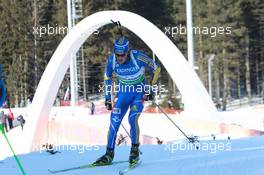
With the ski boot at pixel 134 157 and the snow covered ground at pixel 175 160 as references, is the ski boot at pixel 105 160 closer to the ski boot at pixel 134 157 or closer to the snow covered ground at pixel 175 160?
the snow covered ground at pixel 175 160

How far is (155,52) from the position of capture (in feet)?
53.5

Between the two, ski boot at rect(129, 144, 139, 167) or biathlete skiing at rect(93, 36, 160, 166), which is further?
biathlete skiing at rect(93, 36, 160, 166)

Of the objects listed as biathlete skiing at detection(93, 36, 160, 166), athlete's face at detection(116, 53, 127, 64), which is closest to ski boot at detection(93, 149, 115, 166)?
biathlete skiing at detection(93, 36, 160, 166)

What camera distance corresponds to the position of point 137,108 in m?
6.99

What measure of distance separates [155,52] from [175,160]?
9.36 meters

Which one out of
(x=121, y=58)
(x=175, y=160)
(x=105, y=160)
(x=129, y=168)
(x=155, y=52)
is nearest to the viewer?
(x=129, y=168)

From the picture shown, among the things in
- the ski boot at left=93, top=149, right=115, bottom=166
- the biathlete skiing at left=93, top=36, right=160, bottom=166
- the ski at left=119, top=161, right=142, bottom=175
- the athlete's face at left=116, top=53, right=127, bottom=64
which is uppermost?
the athlete's face at left=116, top=53, right=127, bottom=64

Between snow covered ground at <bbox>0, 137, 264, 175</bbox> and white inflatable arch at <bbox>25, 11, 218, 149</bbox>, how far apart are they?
673 centimetres

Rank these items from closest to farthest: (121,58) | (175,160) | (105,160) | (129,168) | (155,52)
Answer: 1. (129,168)
2. (121,58)
3. (105,160)
4. (175,160)
5. (155,52)

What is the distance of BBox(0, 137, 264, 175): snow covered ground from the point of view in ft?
20.6

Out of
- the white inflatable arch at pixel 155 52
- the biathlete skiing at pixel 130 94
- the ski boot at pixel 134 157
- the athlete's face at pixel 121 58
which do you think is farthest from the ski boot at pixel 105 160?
the white inflatable arch at pixel 155 52

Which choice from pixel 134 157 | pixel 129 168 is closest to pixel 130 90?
pixel 134 157

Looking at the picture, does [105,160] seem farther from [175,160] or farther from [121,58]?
[121,58]

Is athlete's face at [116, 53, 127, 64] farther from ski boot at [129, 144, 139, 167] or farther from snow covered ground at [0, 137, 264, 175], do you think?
snow covered ground at [0, 137, 264, 175]
